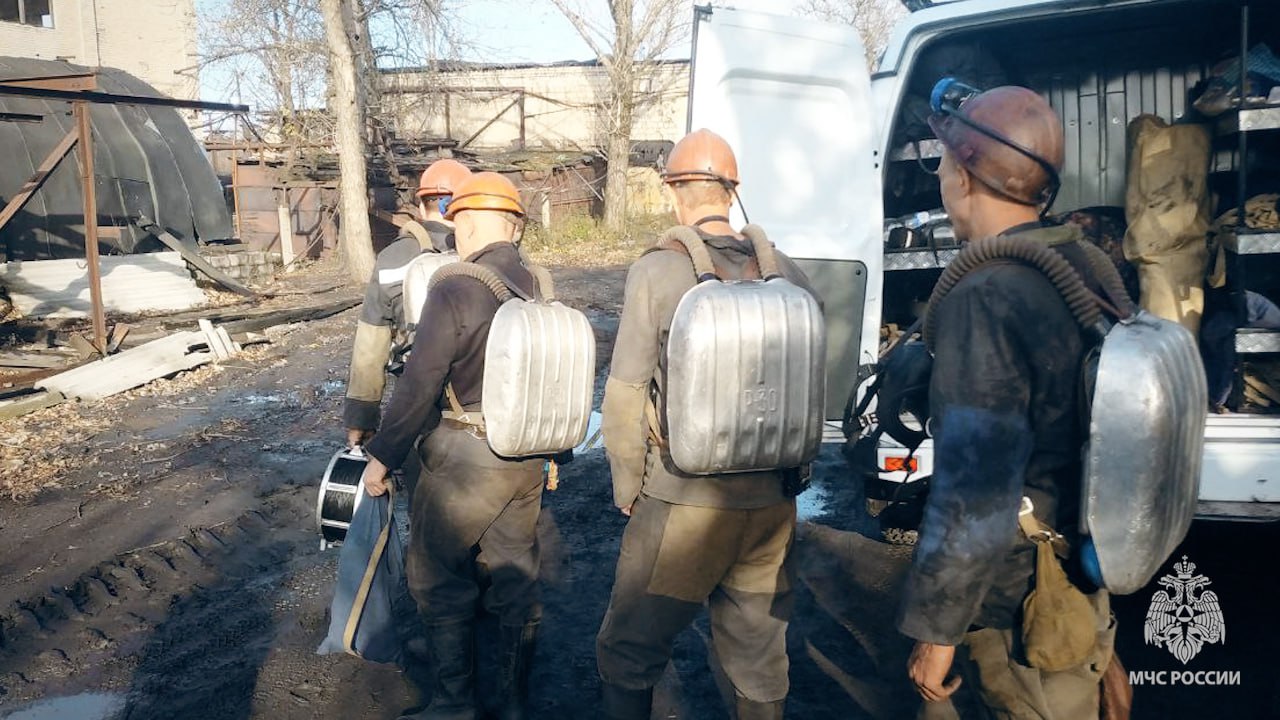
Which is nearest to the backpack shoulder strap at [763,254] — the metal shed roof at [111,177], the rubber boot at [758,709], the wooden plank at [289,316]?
the rubber boot at [758,709]

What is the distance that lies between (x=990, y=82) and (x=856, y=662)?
10.1ft

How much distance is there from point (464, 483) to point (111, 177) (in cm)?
1307

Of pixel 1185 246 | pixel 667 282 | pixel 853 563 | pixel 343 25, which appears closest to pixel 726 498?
pixel 667 282

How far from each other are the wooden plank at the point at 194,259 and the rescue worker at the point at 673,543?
11736mm

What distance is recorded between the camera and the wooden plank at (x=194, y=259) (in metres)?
12.7

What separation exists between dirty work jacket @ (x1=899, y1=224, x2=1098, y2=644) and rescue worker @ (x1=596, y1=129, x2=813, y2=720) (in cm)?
76

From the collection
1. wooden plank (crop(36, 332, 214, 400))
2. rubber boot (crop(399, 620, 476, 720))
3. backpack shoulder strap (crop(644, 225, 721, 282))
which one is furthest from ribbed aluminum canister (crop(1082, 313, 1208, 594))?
wooden plank (crop(36, 332, 214, 400))

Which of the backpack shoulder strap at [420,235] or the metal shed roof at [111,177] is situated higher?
the metal shed roof at [111,177]

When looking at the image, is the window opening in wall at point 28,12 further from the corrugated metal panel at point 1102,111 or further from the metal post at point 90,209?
the corrugated metal panel at point 1102,111

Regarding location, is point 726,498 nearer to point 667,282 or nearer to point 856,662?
point 667,282

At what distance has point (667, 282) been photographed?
2684 mm

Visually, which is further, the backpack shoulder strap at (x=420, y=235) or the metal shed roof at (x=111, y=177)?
the metal shed roof at (x=111, y=177)

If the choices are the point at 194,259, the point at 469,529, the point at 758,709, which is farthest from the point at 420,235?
the point at 194,259

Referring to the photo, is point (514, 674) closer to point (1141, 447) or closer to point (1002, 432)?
point (1002, 432)
